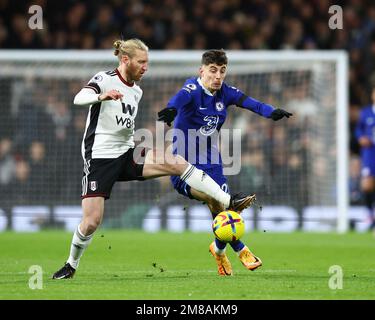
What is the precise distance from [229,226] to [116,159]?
44.3 inches

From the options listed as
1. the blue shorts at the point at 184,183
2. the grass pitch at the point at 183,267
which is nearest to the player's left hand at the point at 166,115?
the blue shorts at the point at 184,183

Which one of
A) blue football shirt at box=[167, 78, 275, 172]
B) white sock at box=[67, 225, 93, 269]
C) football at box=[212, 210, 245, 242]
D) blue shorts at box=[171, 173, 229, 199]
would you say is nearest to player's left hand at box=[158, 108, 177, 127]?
blue football shirt at box=[167, 78, 275, 172]

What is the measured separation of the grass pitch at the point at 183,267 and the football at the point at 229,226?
0.36 meters

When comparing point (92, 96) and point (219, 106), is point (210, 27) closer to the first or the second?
point (219, 106)

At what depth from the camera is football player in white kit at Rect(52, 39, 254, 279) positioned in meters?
8.02

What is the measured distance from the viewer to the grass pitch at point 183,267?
274 inches

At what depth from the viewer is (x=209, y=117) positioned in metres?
8.77

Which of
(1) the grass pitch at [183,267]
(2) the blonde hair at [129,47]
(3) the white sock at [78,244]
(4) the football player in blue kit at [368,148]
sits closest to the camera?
(1) the grass pitch at [183,267]

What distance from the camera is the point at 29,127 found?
16547mm

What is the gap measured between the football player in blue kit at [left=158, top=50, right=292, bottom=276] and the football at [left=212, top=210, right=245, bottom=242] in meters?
0.46

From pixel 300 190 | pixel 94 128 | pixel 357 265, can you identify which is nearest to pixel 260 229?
pixel 300 190

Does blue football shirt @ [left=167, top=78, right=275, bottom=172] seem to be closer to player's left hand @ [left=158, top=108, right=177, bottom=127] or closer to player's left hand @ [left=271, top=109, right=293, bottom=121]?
player's left hand @ [left=271, top=109, right=293, bottom=121]

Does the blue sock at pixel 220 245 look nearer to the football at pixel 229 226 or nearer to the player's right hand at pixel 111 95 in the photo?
the football at pixel 229 226
